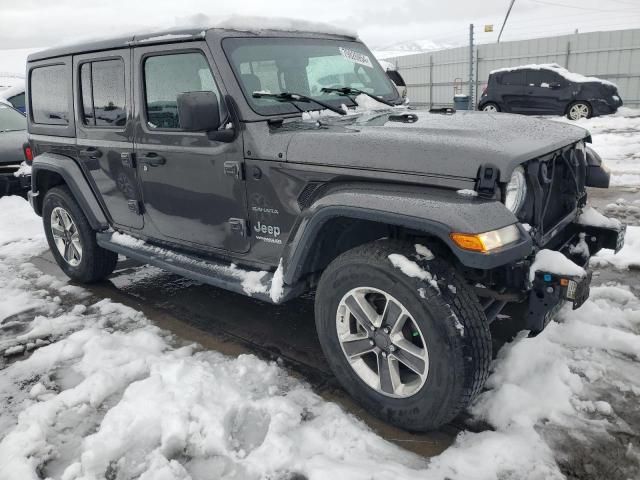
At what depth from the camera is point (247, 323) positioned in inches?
152

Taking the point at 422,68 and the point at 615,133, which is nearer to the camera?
the point at 615,133

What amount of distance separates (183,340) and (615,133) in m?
12.2

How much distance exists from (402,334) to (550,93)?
14676 mm

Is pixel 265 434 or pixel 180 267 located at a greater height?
pixel 180 267

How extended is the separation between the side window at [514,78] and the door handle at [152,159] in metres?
14.2

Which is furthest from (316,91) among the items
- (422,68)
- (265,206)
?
(422,68)

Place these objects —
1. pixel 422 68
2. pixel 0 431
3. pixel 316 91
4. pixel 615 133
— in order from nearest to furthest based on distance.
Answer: pixel 0 431 → pixel 316 91 → pixel 615 133 → pixel 422 68

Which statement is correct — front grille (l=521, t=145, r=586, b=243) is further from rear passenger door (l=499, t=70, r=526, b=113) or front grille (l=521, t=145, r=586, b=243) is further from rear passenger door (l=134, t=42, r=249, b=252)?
rear passenger door (l=499, t=70, r=526, b=113)

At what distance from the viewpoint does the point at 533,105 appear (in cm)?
1540

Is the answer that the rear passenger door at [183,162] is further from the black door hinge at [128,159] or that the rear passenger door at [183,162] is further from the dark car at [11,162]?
the dark car at [11,162]

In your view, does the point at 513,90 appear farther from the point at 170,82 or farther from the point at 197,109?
the point at 197,109

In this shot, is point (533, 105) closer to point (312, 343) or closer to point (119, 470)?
point (312, 343)

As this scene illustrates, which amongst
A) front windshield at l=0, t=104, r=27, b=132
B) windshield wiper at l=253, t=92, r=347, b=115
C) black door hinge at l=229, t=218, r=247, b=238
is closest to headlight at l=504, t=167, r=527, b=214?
windshield wiper at l=253, t=92, r=347, b=115

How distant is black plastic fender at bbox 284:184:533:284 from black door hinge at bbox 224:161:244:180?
1.99 feet
